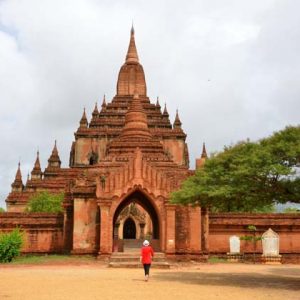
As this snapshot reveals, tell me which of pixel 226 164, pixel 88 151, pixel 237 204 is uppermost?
pixel 88 151

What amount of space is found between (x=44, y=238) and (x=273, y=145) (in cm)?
1756

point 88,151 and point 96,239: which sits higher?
point 88,151

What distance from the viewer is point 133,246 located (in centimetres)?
3541

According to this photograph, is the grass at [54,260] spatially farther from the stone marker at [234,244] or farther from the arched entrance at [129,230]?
the arched entrance at [129,230]

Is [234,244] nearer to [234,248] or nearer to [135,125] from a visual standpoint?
[234,248]

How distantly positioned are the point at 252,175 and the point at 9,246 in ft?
49.1

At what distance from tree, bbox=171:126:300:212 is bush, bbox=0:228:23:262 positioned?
39.3 ft

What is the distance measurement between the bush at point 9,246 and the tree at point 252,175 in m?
12.0

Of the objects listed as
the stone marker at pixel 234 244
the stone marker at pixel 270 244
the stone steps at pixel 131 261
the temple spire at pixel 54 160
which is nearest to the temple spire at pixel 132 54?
the temple spire at pixel 54 160

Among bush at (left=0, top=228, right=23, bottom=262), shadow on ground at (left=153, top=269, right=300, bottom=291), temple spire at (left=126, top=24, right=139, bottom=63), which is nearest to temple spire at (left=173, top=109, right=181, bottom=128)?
temple spire at (left=126, top=24, right=139, bottom=63)

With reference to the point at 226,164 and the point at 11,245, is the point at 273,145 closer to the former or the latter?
the point at 226,164

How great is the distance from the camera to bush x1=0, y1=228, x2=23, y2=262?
2564 cm

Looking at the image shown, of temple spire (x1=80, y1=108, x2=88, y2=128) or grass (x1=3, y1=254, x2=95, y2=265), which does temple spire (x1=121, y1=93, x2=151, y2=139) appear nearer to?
grass (x1=3, y1=254, x2=95, y2=265)

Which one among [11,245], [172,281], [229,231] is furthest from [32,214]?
[172,281]
